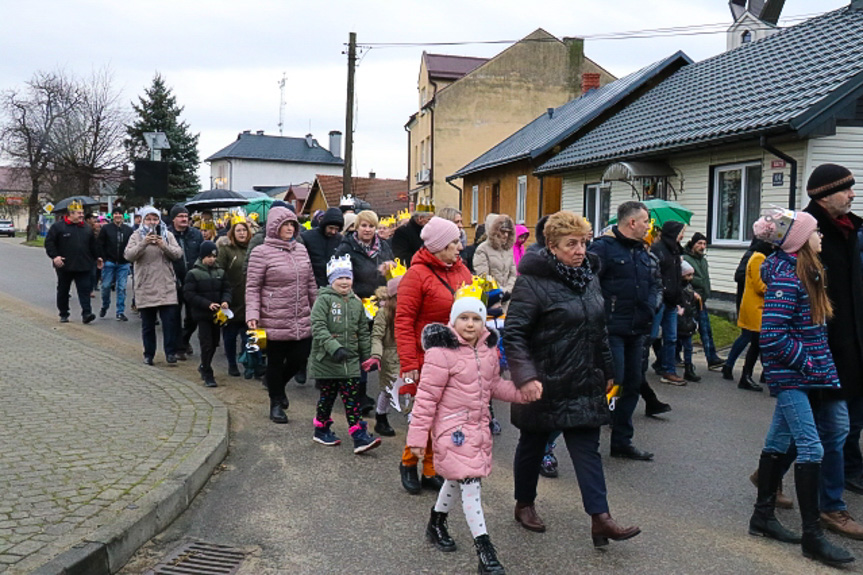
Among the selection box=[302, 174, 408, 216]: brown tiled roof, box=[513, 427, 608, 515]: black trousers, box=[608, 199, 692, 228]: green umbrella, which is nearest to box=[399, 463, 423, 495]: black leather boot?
box=[513, 427, 608, 515]: black trousers

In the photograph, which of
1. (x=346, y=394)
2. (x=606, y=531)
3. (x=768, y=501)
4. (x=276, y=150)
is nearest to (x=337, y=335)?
(x=346, y=394)

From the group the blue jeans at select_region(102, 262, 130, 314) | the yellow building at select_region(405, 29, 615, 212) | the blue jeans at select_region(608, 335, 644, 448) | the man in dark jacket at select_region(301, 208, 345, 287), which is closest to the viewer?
the blue jeans at select_region(608, 335, 644, 448)

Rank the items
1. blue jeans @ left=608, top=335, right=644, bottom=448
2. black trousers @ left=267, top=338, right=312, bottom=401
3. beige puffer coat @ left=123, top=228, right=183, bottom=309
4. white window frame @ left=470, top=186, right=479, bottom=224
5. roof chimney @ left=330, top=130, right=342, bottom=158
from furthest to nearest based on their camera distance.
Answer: roof chimney @ left=330, top=130, right=342, bottom=158 < white window frame @ left=470, top=186, right=479, bottom=224 < beige puffer coat @ left=123, top=228, right=183, bottom=309 < black trousers @ left=267, top=338, right=312, bottom=401 < blue jeans @ left=608, top=335, right=644, bottom=448

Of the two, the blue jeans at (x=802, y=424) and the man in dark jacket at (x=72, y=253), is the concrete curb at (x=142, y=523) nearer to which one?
the blue jeans at (x=802, y=424)

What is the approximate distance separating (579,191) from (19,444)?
19224 mm

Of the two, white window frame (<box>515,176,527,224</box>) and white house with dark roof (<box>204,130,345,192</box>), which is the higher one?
white house with dark roof (<box>204,130,345,192</box>)

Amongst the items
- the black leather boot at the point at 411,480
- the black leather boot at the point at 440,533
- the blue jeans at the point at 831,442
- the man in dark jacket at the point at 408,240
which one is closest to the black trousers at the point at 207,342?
the man in dark jacket at the point at 408,240

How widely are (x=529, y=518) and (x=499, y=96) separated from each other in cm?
3689

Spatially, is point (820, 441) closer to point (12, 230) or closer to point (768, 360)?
point (768, 360)

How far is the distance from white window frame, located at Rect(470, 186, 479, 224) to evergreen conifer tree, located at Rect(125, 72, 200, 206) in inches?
1013

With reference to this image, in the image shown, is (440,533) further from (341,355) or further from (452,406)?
(341,355)

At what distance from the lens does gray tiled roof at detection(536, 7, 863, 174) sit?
13.8m

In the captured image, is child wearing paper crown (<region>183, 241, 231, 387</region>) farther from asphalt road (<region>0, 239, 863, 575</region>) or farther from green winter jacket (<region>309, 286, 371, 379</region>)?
green winter jacket (<region>309, 286, 371, 379</region>)

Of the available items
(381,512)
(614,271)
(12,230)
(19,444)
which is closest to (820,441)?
(614,271)
